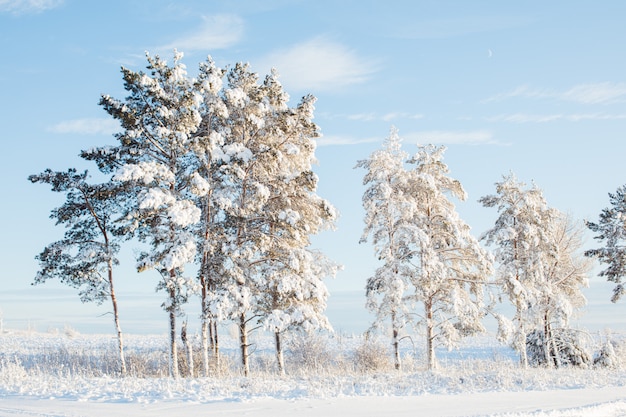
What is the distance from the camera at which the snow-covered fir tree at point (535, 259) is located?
3064 centimetres

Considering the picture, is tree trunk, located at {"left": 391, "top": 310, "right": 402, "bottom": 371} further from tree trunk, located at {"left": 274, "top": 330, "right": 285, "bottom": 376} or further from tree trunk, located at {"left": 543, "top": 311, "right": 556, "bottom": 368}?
tree trunk, located at {"left": 543, "top": 311, "right": 556, "bottom": 368}

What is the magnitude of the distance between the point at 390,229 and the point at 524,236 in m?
10.1

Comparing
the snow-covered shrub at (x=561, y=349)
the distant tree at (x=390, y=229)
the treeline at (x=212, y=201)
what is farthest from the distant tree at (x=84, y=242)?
the snow-covered shrub at (x=561, y=349)

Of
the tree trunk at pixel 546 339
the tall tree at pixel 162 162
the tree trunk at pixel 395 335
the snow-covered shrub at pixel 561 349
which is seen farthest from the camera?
the snow-covered shrub at pixel 561 349

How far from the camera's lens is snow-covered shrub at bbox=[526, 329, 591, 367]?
3125cm

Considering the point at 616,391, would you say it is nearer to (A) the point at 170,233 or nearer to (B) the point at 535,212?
(A) the point at 170,233

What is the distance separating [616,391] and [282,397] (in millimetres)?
9298

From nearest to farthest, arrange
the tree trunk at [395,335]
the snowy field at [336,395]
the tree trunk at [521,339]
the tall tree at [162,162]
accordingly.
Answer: the snowy field at [336,395]
the tall tree at [162,162]
the tree trunk at [395,335]
the tree trunk at [521,339]

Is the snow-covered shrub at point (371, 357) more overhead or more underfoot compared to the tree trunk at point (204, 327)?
more underfoot

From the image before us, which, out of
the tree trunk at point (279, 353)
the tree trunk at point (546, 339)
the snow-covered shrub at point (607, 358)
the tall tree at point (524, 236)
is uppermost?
the tall tree at point (524, 236)

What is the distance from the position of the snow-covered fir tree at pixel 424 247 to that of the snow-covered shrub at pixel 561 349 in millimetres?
8692

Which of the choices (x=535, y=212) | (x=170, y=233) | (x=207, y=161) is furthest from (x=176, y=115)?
(x=535, y=212)

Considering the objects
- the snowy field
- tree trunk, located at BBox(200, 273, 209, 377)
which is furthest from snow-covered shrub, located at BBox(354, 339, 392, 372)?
the snowy field

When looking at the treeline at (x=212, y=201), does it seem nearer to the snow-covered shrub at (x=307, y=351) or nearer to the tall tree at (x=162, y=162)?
the tall tree at (x=162, y=162)
